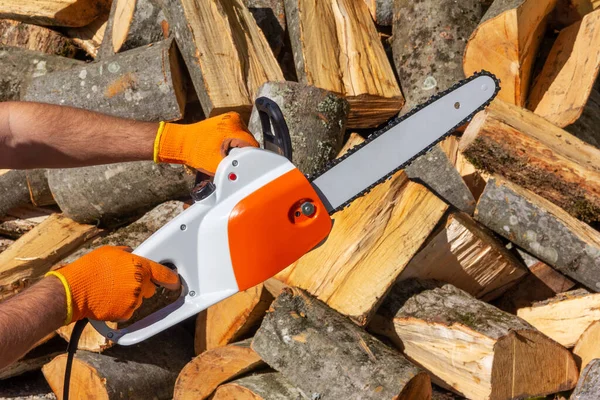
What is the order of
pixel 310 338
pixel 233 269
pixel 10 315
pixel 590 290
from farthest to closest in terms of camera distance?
1. pixel 590 290
2. pixel 310 338
3. pixel 233 269
4. pixel 10 315

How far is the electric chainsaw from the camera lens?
2078 millimetres

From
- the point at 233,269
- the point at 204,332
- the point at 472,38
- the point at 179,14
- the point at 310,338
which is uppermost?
the point at 179,14

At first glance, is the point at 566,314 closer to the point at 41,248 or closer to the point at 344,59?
the point at 344,59

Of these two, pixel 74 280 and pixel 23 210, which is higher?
pixel 74 280

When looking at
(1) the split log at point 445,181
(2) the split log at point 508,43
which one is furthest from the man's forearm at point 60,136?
(2) the split log at point 508,43

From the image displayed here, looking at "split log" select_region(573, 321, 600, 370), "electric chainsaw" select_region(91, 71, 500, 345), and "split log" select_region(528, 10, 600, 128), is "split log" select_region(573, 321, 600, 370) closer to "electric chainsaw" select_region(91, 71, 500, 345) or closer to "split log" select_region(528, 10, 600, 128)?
"split log" select_region(528, 10, 600, 128)

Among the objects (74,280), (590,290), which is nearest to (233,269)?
(74,280)

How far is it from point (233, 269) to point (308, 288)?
24.3 inches

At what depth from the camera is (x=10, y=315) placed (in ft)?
6.26

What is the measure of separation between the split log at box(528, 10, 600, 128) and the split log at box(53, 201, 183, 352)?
1736 mm

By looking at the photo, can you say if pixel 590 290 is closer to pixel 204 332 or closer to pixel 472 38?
pixel 472 38

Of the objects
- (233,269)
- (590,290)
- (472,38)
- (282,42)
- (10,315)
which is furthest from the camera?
(282,42)

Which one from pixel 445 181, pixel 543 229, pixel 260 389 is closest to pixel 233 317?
pixel 260 389

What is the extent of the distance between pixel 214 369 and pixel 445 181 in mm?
1256
